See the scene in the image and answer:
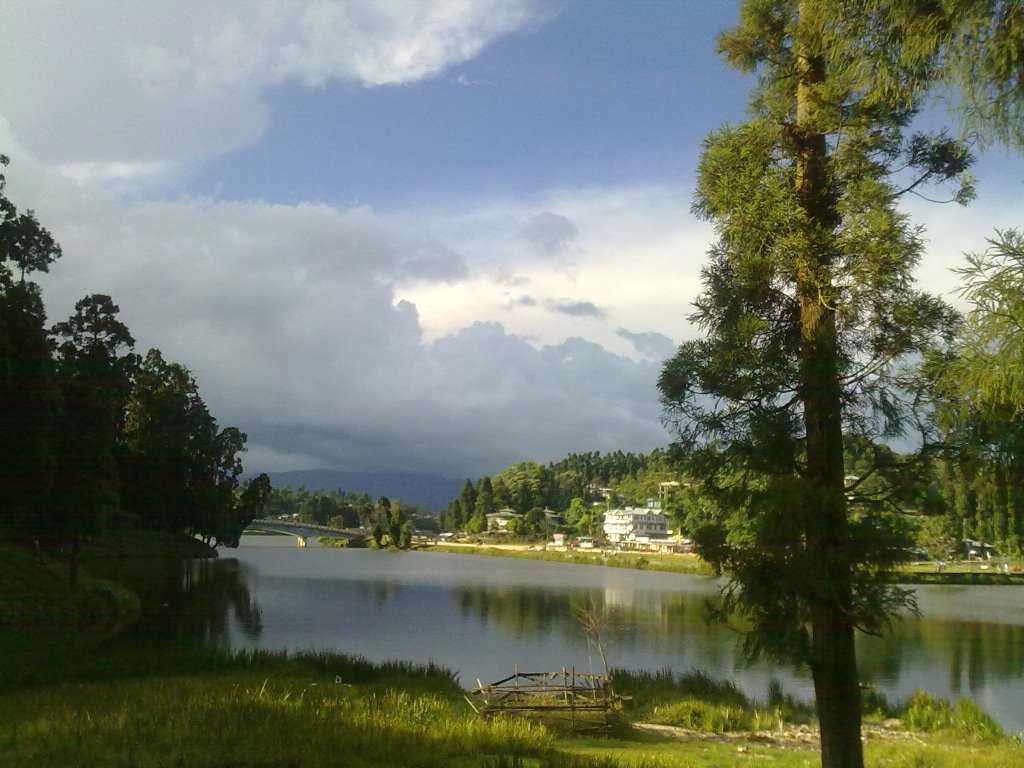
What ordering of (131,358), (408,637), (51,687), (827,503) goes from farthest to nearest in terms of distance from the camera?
(131,358) < (408,637) < (51,687) < (827,503)

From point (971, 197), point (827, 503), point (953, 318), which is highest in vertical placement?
point (971, 197)

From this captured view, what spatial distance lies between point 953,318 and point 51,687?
48.9ft

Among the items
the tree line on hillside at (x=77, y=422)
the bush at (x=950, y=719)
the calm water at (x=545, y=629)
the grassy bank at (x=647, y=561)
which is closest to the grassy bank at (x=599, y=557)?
the grassy bank at (x=647, y=561)

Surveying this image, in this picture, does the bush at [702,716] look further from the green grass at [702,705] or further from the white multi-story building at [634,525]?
the white multi-story building at [634,525]

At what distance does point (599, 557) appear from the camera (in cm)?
9425

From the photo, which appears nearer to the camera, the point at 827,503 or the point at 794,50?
the point at 827,503

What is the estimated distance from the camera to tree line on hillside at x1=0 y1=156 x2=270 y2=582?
99.0 ft

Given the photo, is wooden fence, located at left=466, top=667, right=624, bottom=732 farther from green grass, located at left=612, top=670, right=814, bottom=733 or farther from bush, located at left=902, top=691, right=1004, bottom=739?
bush, located at left=902, top=691, right=1004, bottom=739

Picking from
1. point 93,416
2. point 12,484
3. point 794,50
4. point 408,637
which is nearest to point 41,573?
point 12,484

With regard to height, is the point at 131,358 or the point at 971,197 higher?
the point at 131,358

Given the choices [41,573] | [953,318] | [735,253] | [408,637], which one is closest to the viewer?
[953,318]

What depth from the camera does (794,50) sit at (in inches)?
407

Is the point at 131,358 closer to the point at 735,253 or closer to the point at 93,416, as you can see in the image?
the point at 93,416

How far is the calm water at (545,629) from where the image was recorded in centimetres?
2442
